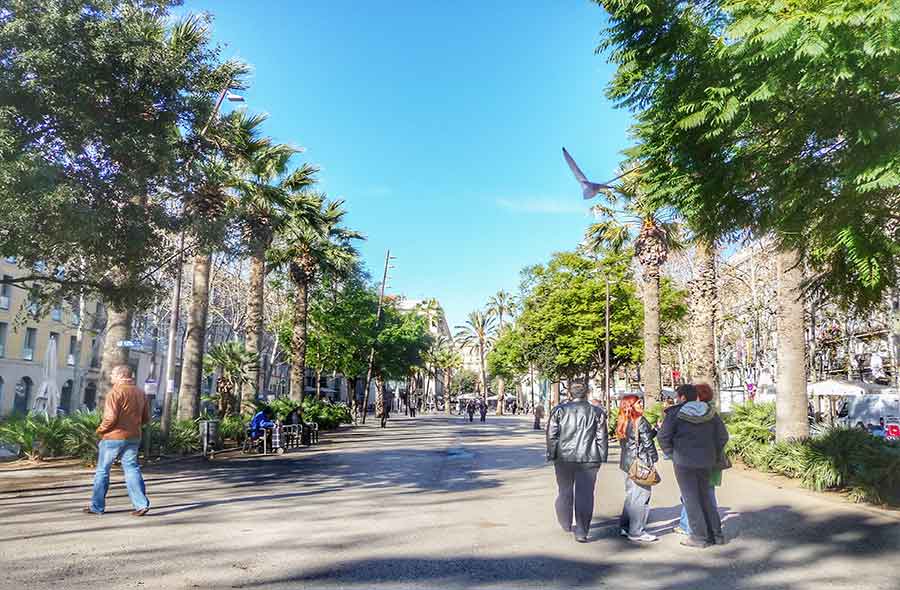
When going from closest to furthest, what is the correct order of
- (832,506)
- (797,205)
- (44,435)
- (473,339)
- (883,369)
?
(797,205), (832,506), (44,435), (883,369), (473,339)

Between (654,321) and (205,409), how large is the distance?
1369 cm

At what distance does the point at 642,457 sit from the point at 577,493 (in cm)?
75

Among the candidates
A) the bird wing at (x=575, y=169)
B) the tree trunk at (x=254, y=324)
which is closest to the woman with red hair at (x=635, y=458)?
the bird wing at (x=575, y=169)

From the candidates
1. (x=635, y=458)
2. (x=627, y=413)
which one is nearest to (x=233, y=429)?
(x=627, y=413)

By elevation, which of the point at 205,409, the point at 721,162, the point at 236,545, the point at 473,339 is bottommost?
the point at 236,545

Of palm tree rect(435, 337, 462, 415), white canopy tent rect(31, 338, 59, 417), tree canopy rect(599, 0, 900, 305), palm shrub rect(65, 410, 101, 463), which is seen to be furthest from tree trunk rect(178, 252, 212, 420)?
palm tree rect(435, 337, 462, 415)

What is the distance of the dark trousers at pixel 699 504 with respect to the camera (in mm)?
7344

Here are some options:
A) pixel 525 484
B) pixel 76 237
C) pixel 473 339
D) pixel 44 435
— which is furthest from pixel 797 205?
pixel 473 339

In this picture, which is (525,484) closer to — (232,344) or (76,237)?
(76,237)

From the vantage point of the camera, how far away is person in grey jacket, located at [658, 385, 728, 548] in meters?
7.36

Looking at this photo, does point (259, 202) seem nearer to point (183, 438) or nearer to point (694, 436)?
point (183, 438)

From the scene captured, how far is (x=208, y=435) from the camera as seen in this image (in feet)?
57.5

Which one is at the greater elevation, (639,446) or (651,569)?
(639,446)

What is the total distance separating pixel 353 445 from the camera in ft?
77.5
